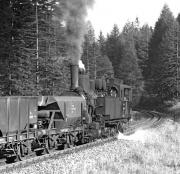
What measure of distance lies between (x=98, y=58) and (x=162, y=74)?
18237mm

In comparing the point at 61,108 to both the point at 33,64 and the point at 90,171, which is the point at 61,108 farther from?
the point at 33,64

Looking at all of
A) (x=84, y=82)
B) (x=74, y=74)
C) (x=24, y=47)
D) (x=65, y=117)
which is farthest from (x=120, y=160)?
(x=24, y=47)

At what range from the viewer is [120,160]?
1396 centimetres

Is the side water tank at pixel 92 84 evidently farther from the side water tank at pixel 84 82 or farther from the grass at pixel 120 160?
the grass at pixel 120 160

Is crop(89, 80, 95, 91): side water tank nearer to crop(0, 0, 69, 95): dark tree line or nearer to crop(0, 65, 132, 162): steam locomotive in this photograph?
crop(0, 65, 132, 162): steam locomotive

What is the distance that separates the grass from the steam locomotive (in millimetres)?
1455

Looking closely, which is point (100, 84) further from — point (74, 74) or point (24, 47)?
point (24, 47)

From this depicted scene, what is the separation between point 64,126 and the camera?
665 inches

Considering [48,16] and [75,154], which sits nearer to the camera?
[75,154]

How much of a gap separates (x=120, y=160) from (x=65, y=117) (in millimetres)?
4039

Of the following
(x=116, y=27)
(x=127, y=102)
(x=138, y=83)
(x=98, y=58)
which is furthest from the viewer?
(x=116, y=27)

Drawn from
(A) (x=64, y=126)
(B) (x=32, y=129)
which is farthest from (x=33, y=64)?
(B) (x=32, y=129)

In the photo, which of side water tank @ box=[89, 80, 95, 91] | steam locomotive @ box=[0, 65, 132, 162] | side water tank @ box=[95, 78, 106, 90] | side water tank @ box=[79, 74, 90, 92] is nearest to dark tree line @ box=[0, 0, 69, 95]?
side water tank @ box=[95, 78, 106, 90]

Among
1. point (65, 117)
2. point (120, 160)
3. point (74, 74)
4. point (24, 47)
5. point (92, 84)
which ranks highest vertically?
point (24, 47)
